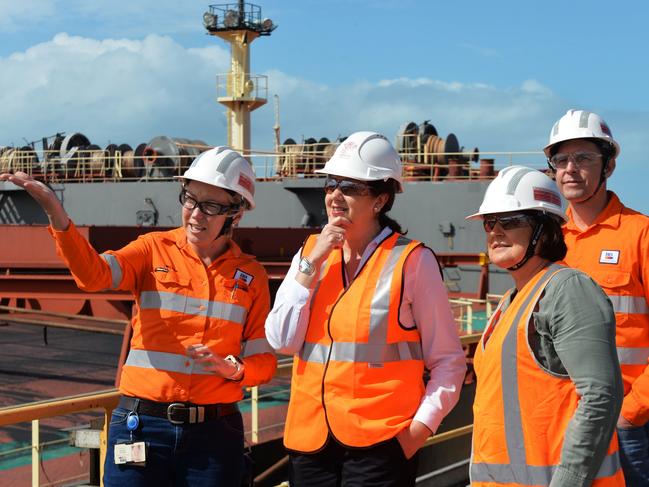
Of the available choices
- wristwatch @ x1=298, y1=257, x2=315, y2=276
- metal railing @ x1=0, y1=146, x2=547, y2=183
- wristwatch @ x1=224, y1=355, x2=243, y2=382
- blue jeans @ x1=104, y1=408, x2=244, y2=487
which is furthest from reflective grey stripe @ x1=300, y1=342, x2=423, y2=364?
metal railing @ x1=0, y1=146, x2=547, y2=183

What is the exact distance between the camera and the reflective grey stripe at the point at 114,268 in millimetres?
3043

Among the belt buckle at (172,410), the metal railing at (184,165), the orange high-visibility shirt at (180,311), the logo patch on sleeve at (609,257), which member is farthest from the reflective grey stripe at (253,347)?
→ the metal railing at (184,165)

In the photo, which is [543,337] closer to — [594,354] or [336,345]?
[594,354]

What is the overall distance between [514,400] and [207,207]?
1.50m

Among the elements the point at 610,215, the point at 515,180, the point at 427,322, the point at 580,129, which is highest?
the point at 580,129

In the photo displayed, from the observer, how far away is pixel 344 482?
2.74m

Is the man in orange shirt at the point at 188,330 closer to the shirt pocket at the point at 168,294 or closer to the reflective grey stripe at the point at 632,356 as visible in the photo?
the shirt pocket at the point at 168,294

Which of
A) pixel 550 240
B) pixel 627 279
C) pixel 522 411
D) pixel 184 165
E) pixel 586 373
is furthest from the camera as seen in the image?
pixel 184 165

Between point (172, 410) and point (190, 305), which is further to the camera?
point (190, 305)

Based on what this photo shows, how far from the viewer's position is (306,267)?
2873mm

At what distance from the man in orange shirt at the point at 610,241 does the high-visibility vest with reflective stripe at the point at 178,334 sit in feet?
4.97

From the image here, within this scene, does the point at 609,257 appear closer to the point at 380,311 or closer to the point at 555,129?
the point at 555,129

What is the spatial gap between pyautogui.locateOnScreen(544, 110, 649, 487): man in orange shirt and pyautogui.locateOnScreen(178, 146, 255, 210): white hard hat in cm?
135

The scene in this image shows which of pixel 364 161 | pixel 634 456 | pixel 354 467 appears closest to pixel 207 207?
pixel 364 161
